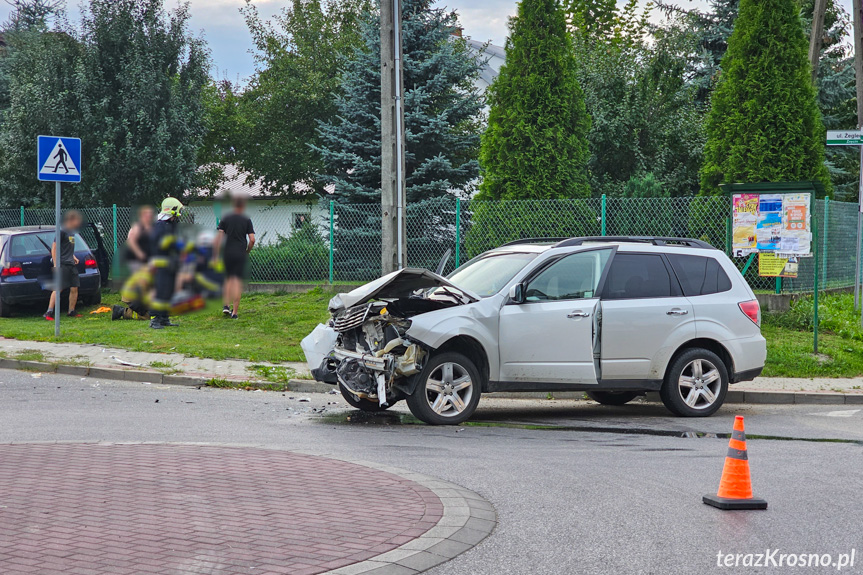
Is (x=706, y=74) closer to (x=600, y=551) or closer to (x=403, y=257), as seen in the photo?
(x=403, y=257)

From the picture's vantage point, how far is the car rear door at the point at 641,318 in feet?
33.0

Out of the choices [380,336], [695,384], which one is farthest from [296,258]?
[695,384]

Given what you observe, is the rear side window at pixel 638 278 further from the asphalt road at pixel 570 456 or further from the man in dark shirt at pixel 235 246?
the man in dark shirt at pixel 235 246

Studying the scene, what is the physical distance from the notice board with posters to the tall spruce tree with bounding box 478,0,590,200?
432 cm

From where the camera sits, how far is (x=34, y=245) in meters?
2.87

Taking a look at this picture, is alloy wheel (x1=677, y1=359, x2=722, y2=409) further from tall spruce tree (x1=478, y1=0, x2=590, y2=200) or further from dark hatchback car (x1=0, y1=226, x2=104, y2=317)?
tall spruce tree (x1=478, y1=0, x2=590, y2=200)

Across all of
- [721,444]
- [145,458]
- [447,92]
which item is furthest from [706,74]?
[145,458]

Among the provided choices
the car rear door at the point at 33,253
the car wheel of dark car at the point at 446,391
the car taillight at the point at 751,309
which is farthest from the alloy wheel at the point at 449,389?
the car rear door at the point at 33,253

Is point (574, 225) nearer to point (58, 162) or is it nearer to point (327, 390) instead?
point (327, 390)

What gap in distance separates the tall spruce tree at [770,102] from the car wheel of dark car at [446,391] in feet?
38.9

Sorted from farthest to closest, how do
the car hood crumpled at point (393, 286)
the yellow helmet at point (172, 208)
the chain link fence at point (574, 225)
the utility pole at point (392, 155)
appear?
the chain link fence at point (574, 225) < the utility pole at point (392, 155) < the car hood crumpled at point (393, 286) < the yellow helmet at point (172, 208)

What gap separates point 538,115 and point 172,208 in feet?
62.9

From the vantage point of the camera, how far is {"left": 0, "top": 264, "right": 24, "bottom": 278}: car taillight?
10.0 feet

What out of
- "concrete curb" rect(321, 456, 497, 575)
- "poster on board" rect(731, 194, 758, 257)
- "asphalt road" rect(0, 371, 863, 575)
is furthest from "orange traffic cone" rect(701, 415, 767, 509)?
"poster on board" rect(731, 194, 758, 257)
